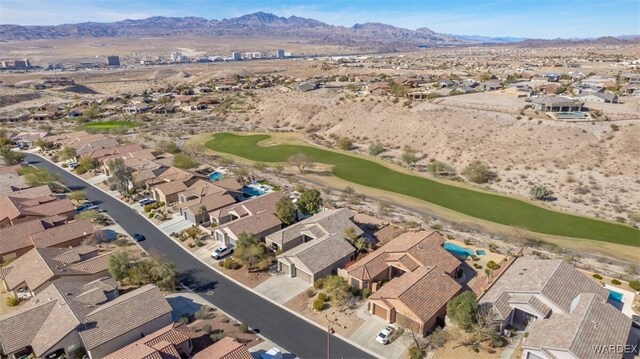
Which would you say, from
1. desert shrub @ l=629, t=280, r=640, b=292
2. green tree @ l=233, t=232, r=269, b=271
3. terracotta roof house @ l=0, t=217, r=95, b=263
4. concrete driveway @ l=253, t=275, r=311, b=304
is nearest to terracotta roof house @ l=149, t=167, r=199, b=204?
terracotta roof house @ l=0, t=217, r=95, b=263

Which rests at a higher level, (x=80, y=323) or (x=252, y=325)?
(x=80, y=323)

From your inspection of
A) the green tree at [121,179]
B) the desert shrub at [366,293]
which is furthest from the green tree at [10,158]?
the desert shrub at [366,293]

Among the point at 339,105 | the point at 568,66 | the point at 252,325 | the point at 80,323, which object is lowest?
the point at 252,325

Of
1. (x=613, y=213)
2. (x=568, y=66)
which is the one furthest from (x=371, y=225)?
(x=568, y=66)

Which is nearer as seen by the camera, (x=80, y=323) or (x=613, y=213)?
(x=80, y=323)

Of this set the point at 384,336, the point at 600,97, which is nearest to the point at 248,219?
the point at 384,336

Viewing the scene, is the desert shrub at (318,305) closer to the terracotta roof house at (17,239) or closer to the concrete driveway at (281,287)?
the concrete driveway at (281,287)

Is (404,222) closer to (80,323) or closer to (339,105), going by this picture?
(80,323)
